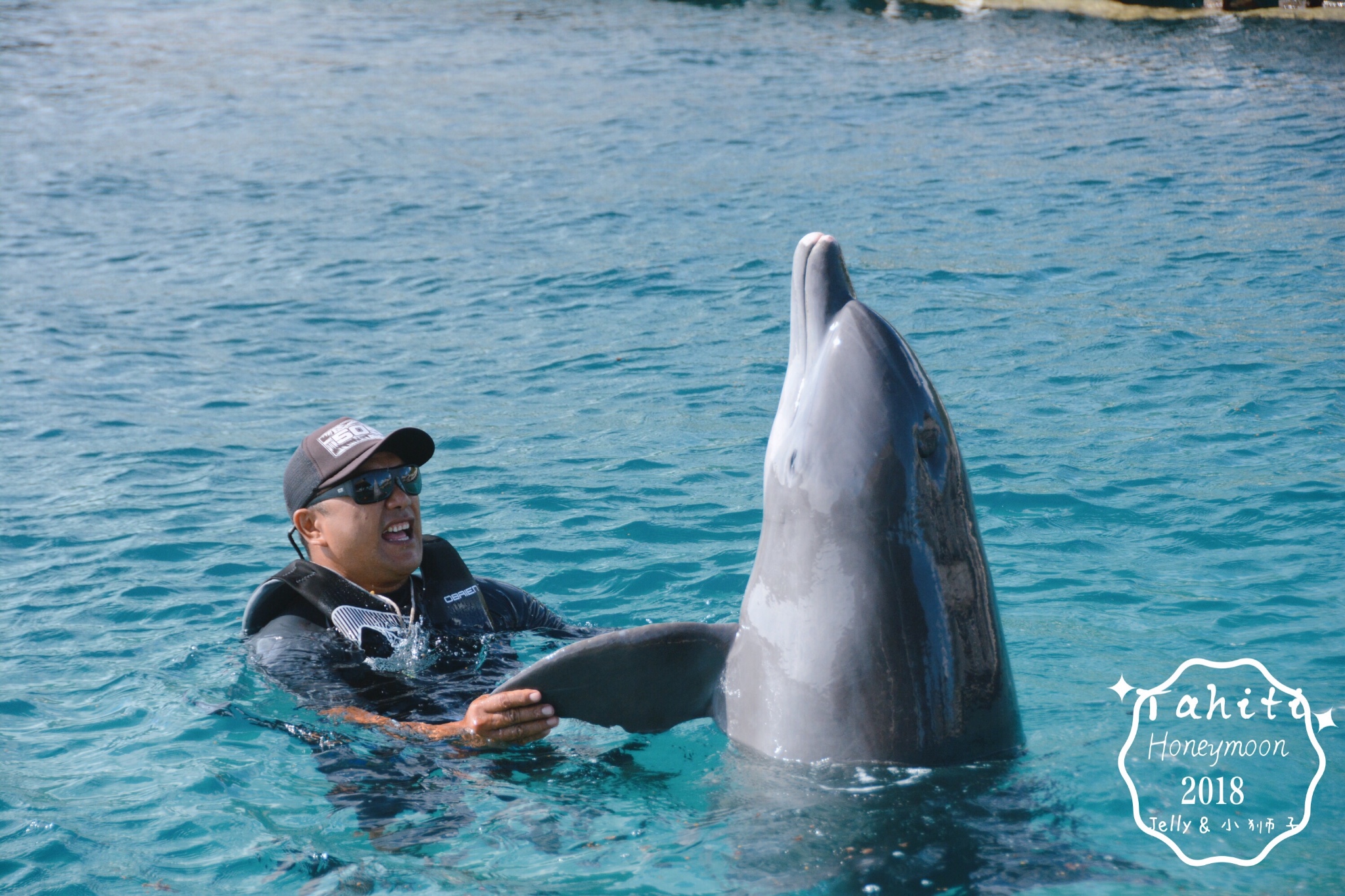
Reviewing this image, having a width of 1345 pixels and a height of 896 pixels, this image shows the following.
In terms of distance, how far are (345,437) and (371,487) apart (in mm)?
243

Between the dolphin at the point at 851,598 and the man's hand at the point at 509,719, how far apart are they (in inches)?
1.4

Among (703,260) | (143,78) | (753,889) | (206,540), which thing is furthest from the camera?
(143,78)

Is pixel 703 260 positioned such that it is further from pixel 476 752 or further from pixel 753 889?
pixel 753 889

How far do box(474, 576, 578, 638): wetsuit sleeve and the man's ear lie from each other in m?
0.62

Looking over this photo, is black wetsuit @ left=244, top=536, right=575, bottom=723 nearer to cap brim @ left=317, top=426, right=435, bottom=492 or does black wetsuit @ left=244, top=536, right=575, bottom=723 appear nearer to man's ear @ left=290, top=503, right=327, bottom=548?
man's ear @ left=290, top=503, right=327, bottom=548

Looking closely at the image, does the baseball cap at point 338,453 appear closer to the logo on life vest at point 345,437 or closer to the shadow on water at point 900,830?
the logo on life vest at point 345,437

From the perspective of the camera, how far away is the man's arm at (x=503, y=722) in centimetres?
379

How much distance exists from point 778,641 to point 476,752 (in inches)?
43.4

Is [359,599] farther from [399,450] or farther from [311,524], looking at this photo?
[399,450]

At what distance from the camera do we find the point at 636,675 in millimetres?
3746

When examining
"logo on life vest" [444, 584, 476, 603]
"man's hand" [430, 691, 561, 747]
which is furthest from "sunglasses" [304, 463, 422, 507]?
"man's hand" [430, 691, 561, 747]

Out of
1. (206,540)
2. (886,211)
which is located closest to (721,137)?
(886,211)

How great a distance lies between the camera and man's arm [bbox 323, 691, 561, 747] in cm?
379

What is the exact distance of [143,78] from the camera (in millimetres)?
22375
